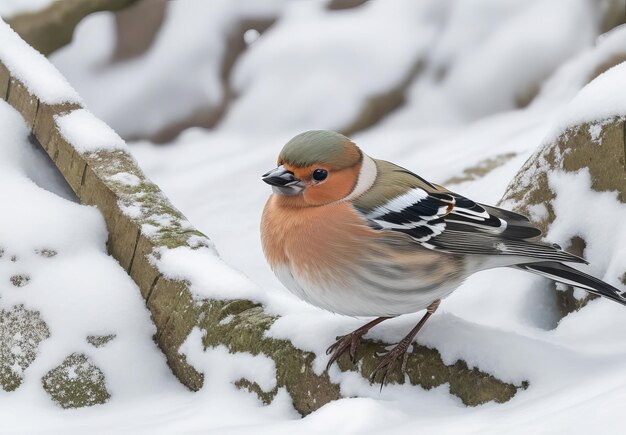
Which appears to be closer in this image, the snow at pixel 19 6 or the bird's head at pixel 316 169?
the bird's head at pixel 316 169

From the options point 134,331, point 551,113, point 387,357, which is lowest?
point 134,331

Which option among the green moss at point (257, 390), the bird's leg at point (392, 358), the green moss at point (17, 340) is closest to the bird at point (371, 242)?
the bird's leg at point (392, 358)

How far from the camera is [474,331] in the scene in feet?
8.11

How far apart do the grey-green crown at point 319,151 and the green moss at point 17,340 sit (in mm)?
1056

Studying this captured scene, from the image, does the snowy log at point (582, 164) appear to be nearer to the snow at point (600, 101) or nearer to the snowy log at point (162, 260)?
the snow at point (600, 101)

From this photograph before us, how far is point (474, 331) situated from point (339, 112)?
420 centimetres

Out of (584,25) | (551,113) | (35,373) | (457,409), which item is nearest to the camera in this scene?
(457,409)

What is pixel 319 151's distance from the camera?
2.52 meters

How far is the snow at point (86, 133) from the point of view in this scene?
11.5ft

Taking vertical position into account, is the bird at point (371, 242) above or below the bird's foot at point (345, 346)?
above

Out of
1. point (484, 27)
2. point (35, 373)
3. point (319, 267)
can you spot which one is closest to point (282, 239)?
point (319, 267)

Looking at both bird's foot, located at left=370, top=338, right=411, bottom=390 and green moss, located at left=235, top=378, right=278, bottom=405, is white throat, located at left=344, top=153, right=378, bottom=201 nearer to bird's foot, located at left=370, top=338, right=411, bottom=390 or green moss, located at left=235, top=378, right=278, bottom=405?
bird's foot, located at left=370, top=338, right=411, bottom=390

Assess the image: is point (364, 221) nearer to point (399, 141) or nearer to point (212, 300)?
point (212, 300)

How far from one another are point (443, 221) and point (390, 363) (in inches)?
18.8
